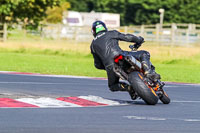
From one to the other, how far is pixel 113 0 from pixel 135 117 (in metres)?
104

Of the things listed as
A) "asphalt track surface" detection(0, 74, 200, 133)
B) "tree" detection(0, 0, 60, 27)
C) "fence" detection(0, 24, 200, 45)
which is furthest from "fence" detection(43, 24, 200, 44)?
"asphalt track surface" detection(0, 74, 200, 133)

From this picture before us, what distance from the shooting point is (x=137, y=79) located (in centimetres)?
1127

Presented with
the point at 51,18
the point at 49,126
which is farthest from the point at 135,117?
the point at 51,18

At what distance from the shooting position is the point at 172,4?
103438 mm

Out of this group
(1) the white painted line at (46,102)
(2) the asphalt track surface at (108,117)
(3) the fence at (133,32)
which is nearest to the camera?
(2) the asphalt track surface at (108,117)

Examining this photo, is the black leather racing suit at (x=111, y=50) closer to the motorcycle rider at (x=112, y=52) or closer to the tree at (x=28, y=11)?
the motorcycle rider at (x=112, y=52)

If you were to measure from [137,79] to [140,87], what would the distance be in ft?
0.51

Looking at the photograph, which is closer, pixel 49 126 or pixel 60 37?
pixel 49 126

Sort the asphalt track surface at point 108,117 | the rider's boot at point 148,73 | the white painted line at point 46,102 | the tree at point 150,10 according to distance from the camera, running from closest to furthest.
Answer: the asphalt track surface at point 108,117 → the white painted line at point 46,102 → the rider's boot at point 148,73 → the tree at point 150,10

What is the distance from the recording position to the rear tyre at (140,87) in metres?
11.2

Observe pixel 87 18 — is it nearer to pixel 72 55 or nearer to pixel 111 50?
pixel 72 55

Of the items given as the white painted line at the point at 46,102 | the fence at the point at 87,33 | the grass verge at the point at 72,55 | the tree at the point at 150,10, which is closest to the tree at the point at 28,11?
the fence at the point at 87,33

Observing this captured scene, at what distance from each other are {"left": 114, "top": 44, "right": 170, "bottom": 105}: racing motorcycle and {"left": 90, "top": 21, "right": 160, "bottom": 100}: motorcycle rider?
120mm

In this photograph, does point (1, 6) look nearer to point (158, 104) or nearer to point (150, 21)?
point (158, 104)
